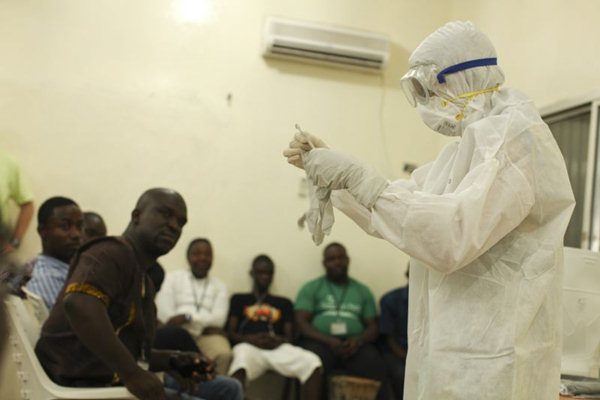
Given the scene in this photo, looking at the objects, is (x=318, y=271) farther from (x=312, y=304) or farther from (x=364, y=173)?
(x=364, y=173)

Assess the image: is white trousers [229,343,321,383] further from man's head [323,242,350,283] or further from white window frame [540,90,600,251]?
white window frame [540,90,600,251]

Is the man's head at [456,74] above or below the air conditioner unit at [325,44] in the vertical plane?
below

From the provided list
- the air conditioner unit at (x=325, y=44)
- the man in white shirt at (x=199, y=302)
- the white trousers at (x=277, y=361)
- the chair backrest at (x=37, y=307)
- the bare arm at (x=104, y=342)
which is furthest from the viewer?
the air conditioner unit at (x=325, y=44)

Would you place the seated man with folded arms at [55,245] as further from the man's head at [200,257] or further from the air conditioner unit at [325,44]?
the air conditioner unit at [325,44]

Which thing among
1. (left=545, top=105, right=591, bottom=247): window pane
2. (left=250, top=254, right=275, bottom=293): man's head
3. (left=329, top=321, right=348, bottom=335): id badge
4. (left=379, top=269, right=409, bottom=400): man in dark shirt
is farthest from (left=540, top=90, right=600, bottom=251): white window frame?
(left=250, top=254, right=275, bottom=293): man's head

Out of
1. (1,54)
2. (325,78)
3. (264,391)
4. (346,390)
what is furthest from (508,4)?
(1,54)

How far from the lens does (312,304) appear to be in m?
5.42

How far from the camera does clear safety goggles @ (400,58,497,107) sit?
1.81 metres

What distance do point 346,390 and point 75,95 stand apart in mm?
3040

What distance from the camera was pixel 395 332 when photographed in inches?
211

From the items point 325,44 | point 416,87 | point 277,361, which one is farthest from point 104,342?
point 325,44

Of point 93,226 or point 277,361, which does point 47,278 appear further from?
point 277,361

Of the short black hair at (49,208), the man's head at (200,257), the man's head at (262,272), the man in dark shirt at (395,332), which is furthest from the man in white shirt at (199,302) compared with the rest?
the short black hair at (49,208)

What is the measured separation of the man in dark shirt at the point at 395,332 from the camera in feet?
17.0
